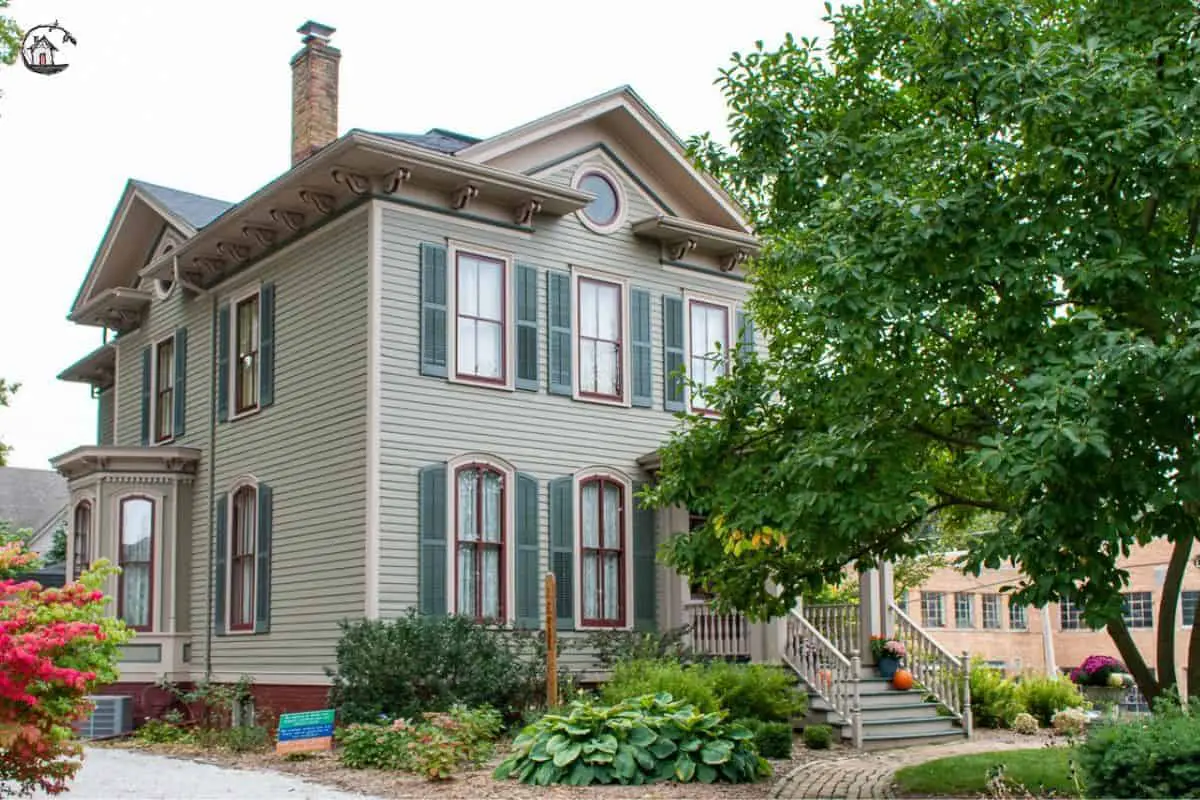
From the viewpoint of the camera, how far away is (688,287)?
2142 cm

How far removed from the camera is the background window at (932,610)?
141 feet

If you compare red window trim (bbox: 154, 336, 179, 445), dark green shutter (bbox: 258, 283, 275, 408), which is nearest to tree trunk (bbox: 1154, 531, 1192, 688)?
dark green shutter (bbox: 258, 283, 275, 408)

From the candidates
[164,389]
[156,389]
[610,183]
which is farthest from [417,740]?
[156,389]

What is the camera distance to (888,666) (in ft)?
62.6

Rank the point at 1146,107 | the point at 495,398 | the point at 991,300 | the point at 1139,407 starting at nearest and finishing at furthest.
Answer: the point at 1139,407 < the point at 1146,107 < the point at 991,300 < the point at 495,398

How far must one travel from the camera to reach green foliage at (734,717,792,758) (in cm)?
1531

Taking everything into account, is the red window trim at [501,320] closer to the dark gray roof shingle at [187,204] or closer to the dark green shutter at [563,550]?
the dark green shutter at [563,550]

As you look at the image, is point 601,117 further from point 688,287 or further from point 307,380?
point 307,380

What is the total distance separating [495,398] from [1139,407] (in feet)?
35.1

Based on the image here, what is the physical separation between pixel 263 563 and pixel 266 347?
328 cm

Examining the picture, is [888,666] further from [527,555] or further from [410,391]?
[410,391]

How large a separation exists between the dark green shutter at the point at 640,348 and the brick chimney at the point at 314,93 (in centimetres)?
550

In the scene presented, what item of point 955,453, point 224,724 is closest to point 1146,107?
point 955,453

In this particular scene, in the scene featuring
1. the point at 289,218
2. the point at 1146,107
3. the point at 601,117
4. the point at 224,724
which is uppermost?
the point at 601,117
